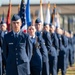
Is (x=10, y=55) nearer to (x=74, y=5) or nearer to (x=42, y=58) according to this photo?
(x=42, y=58)

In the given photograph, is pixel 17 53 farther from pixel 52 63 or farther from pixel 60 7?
pixel 60 7

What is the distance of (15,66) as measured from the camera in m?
7.63

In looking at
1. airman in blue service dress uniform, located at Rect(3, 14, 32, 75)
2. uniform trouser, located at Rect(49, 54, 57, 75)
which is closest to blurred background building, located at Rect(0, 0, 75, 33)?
uniform trouser, located at Rect(49, 54, 57, 75)

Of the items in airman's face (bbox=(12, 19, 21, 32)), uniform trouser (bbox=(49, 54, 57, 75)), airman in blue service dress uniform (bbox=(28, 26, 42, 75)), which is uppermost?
airman's face (bbox=(12, 19, 21, 32))

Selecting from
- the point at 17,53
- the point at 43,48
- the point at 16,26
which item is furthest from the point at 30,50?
the point at 43,48

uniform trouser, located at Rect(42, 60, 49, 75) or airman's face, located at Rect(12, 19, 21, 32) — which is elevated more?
airman's face, located at Rect(12, 19, 21, 32)

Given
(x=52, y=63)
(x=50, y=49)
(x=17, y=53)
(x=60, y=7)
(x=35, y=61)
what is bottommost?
(x=52, y=63)

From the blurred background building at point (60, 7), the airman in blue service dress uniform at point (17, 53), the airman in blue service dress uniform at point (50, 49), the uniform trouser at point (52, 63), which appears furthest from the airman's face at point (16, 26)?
the blurred background building at point (60, 7)

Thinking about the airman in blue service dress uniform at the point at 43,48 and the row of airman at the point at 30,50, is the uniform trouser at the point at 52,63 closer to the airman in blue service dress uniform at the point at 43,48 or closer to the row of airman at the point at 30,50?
the row of airman at the point at 30,50

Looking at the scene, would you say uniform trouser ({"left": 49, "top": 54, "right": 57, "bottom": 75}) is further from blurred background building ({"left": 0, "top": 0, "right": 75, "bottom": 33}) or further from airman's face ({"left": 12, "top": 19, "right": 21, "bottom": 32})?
blurred background building ({"left": 0, "top": 0, "right": 75, "bottom": 33})

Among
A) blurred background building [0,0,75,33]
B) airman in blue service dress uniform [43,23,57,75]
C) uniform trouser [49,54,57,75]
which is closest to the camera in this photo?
airman in blue service dress uniform [43,23,57,75]

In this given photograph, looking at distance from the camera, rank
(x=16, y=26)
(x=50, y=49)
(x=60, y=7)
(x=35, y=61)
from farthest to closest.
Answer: (x=60, y=7) → (x=50, y=49) → (x=35, y=61) → (x=16, y=26)

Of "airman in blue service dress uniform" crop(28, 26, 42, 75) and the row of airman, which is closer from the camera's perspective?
the row of airman

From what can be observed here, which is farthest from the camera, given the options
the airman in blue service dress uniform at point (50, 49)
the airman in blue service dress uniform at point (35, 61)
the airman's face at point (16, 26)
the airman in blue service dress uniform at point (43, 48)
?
the airman in blue service dress uniform at point (50, 49)
